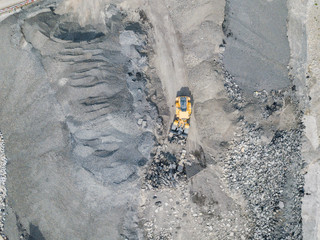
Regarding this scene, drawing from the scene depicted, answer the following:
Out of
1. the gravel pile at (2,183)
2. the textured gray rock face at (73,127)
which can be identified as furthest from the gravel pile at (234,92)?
the gravel pile at (2,183)

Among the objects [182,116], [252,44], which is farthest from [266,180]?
[252,44]

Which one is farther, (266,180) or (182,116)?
(266,180)

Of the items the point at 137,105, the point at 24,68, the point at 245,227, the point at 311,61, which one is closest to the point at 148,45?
the point at 137,105

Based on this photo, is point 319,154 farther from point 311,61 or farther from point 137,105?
point 137,105

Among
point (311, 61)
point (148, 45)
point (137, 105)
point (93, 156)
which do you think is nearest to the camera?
point (93, 156)

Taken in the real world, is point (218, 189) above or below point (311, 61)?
below

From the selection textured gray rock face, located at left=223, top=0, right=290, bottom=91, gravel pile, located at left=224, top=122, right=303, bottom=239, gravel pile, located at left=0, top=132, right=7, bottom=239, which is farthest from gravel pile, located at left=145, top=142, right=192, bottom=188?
gravel pile, located at left=0, top=132, right=7, bottom=239

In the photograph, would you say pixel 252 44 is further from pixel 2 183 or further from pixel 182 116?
pixel 2 183
